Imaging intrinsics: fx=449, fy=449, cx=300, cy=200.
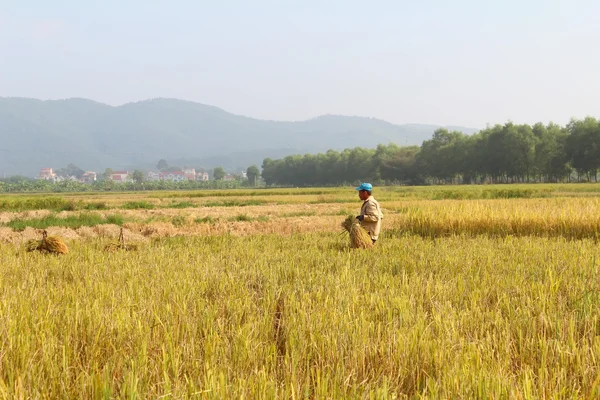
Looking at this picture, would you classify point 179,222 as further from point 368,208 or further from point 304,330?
point 304,330

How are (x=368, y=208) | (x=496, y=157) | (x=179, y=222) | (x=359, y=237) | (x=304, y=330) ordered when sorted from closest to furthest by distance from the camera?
(x=304, y=330), (x=359, y=237), (x=368, y=208), (x=179, y=222), (x=496, y=157)

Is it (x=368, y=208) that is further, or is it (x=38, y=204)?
(x=38, y=204)

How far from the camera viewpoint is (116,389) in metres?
2.70

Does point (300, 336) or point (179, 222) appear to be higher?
point (300, 336)

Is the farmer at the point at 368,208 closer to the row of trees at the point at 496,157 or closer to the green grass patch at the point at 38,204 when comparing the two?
the green grass patch at the point at 38,204

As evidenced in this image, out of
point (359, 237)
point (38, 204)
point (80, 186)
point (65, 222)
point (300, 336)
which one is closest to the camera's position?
point (300, 336)

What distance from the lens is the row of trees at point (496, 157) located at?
78.0 m

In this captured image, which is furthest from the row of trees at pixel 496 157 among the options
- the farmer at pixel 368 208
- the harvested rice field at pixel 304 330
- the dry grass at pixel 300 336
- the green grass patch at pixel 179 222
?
the dry grass at pixel 300 336

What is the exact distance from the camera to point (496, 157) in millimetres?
87375

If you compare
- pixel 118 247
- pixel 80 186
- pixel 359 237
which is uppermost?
pixel 359 237

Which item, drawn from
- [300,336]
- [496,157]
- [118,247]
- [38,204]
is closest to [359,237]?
[118,247]

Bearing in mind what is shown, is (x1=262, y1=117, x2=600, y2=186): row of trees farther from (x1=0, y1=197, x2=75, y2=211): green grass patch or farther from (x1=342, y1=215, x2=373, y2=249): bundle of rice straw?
(x1=342, y1=215, x2=373, y2=249): bundle of rice straw

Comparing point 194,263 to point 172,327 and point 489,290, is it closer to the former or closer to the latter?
point 172,327

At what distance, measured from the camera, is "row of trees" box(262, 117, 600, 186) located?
78000 mm
